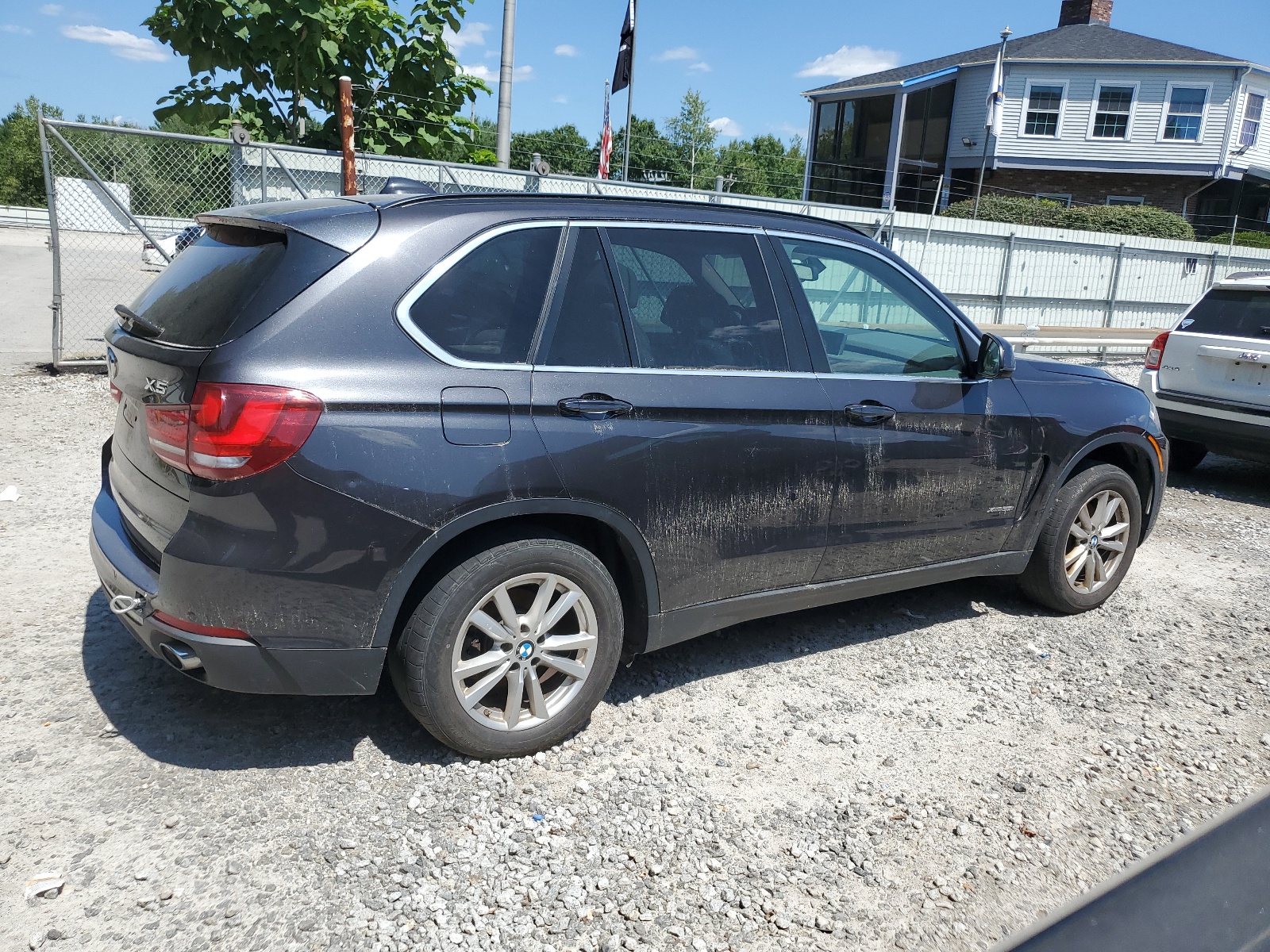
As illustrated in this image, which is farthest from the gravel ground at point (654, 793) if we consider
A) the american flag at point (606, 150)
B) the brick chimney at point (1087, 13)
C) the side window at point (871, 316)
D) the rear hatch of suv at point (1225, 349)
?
the brick chimney at point (1087, 13)

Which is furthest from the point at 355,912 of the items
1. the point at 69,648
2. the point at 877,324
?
the point at 877,324

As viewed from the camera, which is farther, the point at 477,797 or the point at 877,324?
the point at 877,324

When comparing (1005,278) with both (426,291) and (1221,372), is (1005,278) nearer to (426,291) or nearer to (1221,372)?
(1221,372)

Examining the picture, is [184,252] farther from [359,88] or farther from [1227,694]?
Result: [359,88]

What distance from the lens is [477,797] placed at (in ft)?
10.2

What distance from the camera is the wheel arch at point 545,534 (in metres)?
2.95

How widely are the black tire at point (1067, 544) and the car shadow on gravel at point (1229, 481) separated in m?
3.39

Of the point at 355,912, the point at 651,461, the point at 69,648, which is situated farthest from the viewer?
the point at 69,648

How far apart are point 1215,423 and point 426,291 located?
7.00m

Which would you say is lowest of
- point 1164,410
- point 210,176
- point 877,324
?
point 1164,410

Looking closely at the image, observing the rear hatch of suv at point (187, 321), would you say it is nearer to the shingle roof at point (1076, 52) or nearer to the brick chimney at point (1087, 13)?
the shingle roof at point (1076, 52)

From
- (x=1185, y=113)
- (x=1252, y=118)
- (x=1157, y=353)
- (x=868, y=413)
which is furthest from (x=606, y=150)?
(x=1252, y=118)

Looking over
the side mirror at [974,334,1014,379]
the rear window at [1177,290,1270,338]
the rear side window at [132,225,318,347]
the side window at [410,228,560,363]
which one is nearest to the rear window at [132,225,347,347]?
the rear side window at [132,225,318,347]

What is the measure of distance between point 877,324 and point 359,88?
8.33 m
